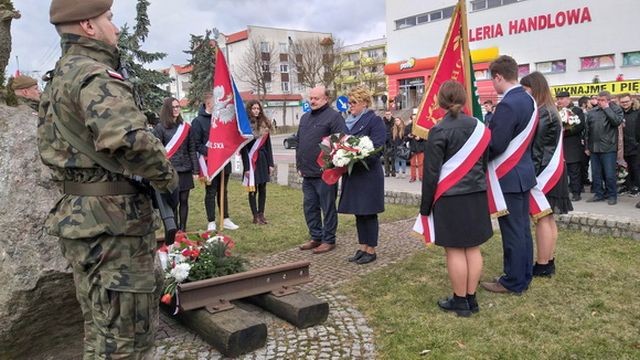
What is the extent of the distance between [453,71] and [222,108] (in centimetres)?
371

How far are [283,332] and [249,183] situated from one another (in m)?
4.55

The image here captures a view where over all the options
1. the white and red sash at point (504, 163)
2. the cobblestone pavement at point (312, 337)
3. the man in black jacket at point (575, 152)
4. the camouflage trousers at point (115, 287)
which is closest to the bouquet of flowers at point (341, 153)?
the cobblestone pavement at point (312, 337)

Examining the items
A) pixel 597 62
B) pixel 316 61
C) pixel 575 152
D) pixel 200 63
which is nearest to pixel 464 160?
pixel 575 152

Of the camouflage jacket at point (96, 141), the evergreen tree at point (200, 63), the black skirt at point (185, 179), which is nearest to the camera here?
the camouflage jacket at point (96, 141)

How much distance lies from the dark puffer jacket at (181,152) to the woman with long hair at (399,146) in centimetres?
788

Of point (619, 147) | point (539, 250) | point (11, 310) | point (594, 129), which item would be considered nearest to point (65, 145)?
point (11, 310)

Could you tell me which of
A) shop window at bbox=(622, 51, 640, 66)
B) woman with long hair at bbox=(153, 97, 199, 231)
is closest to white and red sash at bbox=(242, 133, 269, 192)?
woman with long hair at bbox=(153, 97, 199, 231)

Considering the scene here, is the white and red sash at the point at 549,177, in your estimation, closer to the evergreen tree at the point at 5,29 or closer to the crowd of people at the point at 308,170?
the crowd of people at the point at 308,170

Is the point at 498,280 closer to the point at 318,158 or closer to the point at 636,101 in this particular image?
the point at 318,158

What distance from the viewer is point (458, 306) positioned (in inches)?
185

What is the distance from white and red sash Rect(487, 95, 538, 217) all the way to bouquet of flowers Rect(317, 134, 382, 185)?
150 centimetres

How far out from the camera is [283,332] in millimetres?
4379

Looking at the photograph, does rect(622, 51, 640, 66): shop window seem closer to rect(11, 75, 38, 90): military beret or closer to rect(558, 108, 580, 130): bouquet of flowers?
rect(558, 108, 580, 130): bouquet of flowers

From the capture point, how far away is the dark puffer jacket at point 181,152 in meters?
7.55
